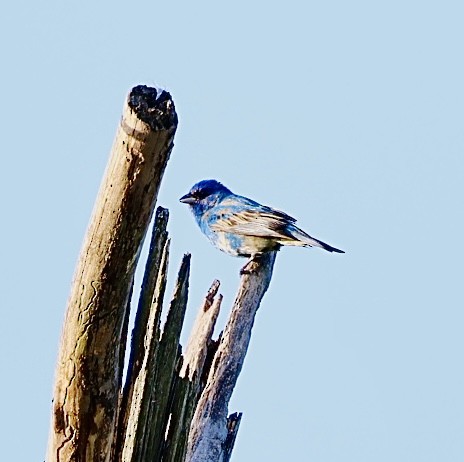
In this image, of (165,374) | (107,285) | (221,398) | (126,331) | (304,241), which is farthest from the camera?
(304,241)

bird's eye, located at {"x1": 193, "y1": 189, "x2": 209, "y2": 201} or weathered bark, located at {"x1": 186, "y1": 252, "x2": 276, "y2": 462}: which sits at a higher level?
bird's eye, located at {"x1": 193, "y1": 189, "x2": 209, "y2": 201}

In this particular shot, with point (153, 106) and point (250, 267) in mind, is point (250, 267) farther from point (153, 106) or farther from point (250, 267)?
point (153, 106)

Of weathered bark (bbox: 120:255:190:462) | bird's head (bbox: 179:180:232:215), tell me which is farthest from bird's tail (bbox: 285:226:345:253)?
weathered bark (bbox: 120:255:190:462)

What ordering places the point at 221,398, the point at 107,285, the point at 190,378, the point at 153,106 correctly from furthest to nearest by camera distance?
the point at 221,398, the point at 190,378, the point at 107,285, the point at 153,106

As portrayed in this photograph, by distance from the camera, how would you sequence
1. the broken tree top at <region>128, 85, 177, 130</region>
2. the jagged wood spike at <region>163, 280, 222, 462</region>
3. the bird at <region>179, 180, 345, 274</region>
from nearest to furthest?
1. the broken tree top at <region>128, 85, 177, 130</region>
2. the jagged wood spike at <region>163, 280, 222, 462</region>
3. the bird at <region>179, 180, 345, 274</region>

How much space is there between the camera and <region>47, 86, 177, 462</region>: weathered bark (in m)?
4.14

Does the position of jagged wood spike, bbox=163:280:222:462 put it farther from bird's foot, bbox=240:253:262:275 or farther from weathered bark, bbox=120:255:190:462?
bird's foot, bbox=240:253:262:275

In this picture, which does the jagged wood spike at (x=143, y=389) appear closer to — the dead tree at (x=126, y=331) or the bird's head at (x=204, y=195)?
the dead tree at (x=126, y=331)

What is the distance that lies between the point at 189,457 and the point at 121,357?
205 cm

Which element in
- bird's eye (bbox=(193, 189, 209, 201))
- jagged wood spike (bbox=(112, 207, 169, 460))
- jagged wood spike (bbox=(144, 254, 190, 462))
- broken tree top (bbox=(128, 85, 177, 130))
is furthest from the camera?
bird's eye (bbox=(193, 189, 209, 201))

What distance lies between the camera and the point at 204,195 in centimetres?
1330

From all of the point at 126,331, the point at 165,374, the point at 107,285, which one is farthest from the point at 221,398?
the point at 107,285

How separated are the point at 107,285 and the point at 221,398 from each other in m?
2.75

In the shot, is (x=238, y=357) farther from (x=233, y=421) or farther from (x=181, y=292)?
(x=181, y=292)
